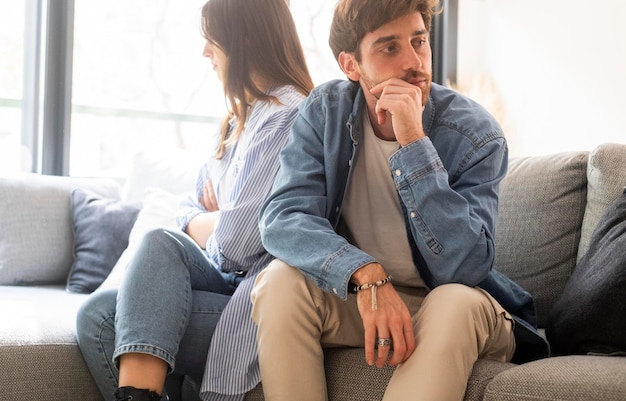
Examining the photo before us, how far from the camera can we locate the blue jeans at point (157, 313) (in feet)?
4.88

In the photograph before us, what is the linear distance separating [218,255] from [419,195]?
0.59 meters

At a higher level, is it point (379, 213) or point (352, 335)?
point (379, 213)

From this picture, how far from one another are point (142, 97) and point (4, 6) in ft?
2.58

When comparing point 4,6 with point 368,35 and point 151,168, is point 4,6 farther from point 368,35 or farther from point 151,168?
point 368,35

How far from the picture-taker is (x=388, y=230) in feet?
5.22

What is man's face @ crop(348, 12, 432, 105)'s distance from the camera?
1.57 metres

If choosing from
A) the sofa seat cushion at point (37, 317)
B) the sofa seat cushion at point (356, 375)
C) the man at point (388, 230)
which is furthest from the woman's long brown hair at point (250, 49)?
the sofa seat cushion at point (356, 375)

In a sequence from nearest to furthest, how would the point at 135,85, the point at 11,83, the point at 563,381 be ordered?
the point at 563,381 < the point at 11,83 < the point at 135,85

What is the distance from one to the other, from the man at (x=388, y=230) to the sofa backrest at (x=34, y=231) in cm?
133

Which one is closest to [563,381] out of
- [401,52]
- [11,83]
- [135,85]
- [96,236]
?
[401,52]

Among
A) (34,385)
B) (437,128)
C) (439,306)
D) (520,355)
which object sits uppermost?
(437,128)

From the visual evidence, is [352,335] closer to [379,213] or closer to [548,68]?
[379,213]

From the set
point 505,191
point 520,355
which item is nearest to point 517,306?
point 520,355

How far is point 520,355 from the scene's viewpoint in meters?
1.56
